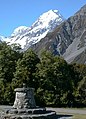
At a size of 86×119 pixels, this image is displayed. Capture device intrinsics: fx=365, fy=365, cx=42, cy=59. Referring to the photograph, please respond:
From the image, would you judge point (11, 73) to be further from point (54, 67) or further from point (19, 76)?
point (54, 67)

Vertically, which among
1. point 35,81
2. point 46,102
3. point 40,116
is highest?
point 35,81

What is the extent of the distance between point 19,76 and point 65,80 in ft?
23.9

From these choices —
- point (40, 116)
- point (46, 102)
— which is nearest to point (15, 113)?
point (40, 116)

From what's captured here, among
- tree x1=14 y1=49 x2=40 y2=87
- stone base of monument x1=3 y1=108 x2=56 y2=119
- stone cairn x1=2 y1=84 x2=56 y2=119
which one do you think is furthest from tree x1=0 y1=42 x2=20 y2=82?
Result: stone base of monument x1=3 y1=108 x2=56 y2=119

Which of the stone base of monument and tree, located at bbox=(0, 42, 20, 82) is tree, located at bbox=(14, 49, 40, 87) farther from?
the stone base of monument

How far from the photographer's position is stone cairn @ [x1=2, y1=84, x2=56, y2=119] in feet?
104

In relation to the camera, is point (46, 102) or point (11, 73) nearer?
point (46, 102)

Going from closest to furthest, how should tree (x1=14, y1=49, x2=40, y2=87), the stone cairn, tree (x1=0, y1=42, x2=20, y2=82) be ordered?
the stone cairn, tree (x1=14, y1=49, x2=40, y2=87), tree (x1=0, y1=42, x2=20, y2=82)

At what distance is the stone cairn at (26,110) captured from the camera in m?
31.5

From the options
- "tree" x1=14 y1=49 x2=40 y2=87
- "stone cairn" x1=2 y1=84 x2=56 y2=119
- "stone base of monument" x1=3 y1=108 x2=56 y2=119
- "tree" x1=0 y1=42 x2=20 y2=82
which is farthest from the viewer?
"tree" x1=0 y1=42 x2=20 y2=82

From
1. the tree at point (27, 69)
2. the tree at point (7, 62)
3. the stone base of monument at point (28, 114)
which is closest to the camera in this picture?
the stone base of monument at point (28, 114)

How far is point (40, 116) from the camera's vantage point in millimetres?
31203

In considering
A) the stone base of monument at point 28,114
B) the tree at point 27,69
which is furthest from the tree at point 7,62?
the stone base of monument at point 28,114

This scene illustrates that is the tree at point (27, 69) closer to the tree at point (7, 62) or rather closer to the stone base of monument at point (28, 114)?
the tree at point (7, 62)
